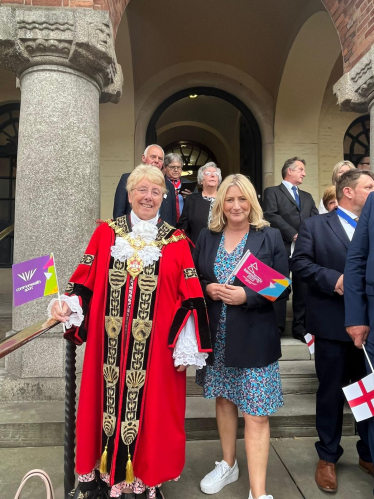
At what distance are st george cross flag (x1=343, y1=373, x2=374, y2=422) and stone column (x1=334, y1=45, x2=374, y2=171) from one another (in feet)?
9.37

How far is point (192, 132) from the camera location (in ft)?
51.0

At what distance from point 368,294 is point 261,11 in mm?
6986

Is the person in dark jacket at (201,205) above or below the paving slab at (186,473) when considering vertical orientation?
above

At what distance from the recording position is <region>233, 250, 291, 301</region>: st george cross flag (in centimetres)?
219

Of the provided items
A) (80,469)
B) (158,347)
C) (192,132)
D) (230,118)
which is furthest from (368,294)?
(192,132)

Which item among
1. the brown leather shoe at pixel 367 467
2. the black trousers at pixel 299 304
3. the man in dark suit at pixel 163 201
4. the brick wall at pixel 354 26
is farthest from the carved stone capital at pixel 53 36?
the brown leather shoe at pixel 367 467

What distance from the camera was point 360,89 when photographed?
432 cm

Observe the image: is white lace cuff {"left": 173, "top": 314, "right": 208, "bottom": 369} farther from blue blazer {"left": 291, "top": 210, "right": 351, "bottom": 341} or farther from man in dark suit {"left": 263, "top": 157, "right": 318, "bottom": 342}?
man in dark suit {"left": 263, "top": 157, "right": 318, "bottom": 342}

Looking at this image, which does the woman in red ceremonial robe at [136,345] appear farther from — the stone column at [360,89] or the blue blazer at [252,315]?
the stone column at [360,89]

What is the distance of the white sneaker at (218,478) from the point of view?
2535 millimetres

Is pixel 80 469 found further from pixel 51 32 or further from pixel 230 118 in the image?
pixel 230 118

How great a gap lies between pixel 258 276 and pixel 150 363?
776 millimetres

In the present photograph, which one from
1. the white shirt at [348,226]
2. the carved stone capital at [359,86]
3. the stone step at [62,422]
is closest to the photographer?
the white shirt at [348,226]

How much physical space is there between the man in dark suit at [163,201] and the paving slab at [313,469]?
2351 mm
